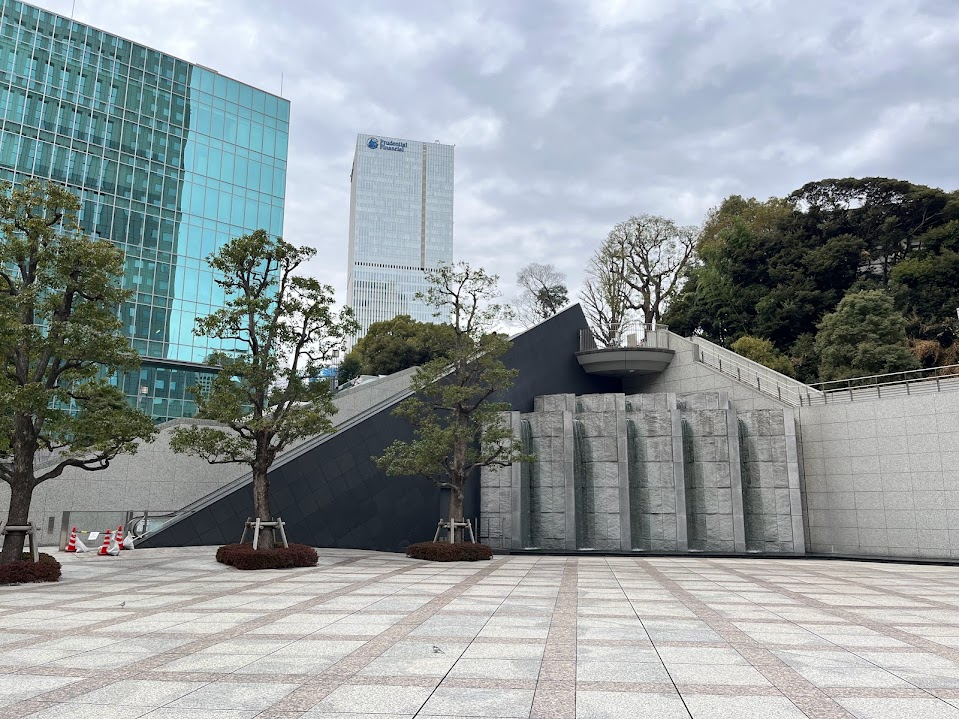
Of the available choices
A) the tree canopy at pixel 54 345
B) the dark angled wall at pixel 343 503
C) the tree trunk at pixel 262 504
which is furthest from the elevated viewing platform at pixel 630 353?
the tree canopy at pixel 54 345

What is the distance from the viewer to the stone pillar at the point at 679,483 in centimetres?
2448

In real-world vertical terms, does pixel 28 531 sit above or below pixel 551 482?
below

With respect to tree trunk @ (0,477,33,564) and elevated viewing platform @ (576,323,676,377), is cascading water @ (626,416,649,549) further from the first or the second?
tree trunk @ (0,477,33,564)

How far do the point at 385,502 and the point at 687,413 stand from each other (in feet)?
41.2

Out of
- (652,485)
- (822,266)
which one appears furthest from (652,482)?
(822,266)

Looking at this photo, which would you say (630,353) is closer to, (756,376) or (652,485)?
(756,376)

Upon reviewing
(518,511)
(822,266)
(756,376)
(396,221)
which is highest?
(396,221)

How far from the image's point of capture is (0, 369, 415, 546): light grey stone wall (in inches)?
909

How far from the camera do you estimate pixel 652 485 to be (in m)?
25.4

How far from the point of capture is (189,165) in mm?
52344

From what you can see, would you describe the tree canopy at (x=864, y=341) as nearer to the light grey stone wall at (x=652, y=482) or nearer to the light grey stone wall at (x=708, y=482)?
the light grey stone wall at (x=708, y=482)

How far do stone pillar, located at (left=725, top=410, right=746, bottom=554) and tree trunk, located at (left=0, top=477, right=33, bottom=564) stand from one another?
2264cm

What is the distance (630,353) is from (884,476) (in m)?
13.9

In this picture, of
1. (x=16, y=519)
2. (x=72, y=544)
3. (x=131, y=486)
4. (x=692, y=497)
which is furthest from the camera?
(x=692, y=497)
